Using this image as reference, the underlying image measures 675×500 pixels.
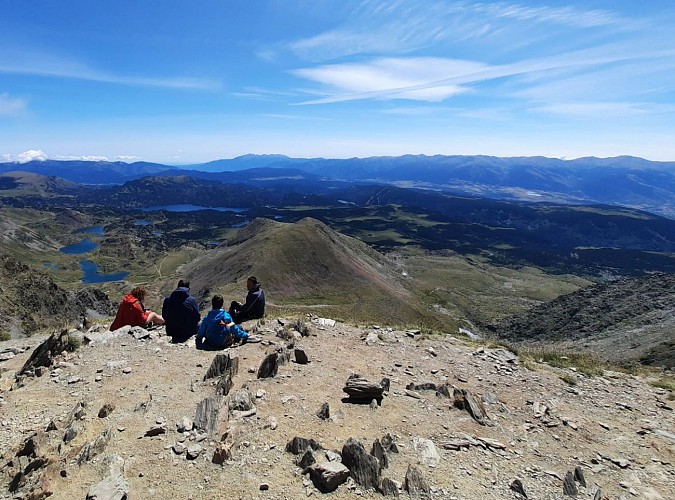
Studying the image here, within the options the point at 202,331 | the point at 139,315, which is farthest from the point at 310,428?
the point at 139,315

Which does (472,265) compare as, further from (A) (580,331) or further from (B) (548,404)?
(B) (548,404)

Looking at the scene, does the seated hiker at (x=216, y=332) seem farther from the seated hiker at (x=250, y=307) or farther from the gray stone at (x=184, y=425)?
the gray stone at (x=184, y=425)

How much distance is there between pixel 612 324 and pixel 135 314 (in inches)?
2477

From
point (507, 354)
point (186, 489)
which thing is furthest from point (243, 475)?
point (507, 354)

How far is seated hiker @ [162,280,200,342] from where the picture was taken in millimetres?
17312

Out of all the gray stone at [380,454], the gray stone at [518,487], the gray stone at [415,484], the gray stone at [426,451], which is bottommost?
the gray stone at [518,487]

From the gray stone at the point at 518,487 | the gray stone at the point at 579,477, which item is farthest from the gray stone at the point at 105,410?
the gray stone at the point at 579,477

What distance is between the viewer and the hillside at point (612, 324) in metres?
40.6

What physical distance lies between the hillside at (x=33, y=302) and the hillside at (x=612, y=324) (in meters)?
66.3

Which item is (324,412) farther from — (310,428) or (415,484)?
(415,484)

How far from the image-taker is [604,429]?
13.4m

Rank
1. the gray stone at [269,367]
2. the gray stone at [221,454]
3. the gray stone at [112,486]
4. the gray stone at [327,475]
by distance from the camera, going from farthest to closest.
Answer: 1. the gray stone at [269,367]
2. the gray stone at [221,454]
3. the gray stone at [327,475]
4. the gray stone at [112,486]

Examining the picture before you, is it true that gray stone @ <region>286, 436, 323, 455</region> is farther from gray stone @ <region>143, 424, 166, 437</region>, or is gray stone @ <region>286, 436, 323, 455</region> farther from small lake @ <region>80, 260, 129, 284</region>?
small lake @ <region>80, 260, 129, 284</region>

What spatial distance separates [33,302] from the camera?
65125 millimetres
